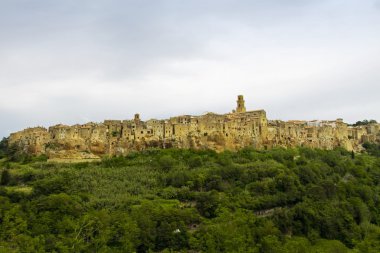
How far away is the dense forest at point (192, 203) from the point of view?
43.1 metres

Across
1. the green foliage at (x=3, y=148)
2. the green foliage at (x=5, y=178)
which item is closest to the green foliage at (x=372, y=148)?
the green foliage at (x=3, y=148)

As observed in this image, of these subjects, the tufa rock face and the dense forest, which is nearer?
the dense forest

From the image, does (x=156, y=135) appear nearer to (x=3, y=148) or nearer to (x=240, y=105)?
(x=240, y=105)

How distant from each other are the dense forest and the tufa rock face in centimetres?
199

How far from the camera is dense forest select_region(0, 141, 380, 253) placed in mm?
43094

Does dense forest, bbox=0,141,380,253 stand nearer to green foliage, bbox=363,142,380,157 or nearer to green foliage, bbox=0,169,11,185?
green foliage, bbox=0,169,11,185

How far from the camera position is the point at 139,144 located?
68.1 meters

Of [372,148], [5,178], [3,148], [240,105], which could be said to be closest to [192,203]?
[5,178]

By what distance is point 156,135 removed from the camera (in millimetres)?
69250

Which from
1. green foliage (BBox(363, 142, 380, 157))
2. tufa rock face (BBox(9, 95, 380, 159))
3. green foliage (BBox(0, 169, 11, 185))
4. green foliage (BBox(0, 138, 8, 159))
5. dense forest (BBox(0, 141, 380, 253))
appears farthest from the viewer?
green foliage (BBox(363, 142, 380, 157))

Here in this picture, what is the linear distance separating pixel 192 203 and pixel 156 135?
16.5 m

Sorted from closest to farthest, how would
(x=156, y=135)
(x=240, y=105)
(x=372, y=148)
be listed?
(x=156, y=135), (x=240, y=105), (x=372, y=148)

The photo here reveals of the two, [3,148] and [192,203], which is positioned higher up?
[3,148]

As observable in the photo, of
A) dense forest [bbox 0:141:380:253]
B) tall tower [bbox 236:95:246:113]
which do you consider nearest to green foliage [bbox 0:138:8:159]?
dense forest [bbox 0:141:380:253]
